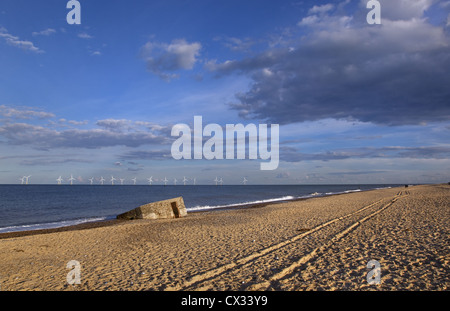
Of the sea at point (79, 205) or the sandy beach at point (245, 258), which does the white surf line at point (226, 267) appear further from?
the sea at point (79, 205)

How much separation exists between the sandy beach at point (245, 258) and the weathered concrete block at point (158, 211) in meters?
7.70

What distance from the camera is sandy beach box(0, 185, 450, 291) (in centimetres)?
702

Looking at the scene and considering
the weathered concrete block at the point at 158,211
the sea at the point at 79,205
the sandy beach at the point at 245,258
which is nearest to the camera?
the sandy beach at the point at 245,258

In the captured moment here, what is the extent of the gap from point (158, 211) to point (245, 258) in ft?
49.3

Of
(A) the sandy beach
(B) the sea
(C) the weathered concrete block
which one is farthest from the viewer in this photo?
(B) the sea

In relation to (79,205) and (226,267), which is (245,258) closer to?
(226,267)

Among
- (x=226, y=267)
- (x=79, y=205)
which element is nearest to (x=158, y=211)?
(x=226, y=267)

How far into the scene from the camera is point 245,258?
363 inches

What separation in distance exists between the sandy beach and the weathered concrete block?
25.2ft

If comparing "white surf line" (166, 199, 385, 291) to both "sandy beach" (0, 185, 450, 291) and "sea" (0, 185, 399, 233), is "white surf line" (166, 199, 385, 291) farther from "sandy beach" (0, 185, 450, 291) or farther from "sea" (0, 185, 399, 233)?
"sea" (0, 185, 399, 233)

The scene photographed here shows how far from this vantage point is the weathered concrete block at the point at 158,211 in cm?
2275

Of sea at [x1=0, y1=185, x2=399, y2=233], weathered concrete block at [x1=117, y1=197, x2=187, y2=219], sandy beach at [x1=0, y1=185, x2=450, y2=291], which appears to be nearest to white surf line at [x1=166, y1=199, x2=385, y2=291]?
sandy beach at [x1=0, y1=185, x2=450, y2=291]

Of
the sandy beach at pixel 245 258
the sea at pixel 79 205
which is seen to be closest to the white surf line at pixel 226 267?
the sandy beach at pixel 245 258
